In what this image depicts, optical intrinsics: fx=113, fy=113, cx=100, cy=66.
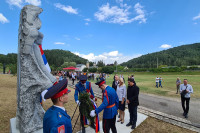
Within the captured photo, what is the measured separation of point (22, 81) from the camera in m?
3.70

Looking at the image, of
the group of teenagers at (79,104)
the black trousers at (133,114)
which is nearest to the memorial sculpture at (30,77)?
the group of teenagers at (79,104)

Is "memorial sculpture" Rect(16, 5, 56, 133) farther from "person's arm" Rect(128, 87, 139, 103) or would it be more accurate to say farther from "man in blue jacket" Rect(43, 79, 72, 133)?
"person's arm" Rect(128, 87, 139, 103)

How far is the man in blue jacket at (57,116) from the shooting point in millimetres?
1633

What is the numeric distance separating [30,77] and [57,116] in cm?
274

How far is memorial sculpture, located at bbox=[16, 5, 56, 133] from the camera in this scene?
12.2 ft

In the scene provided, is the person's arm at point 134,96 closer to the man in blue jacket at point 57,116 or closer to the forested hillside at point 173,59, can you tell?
the man in blue jacket at point 57,116

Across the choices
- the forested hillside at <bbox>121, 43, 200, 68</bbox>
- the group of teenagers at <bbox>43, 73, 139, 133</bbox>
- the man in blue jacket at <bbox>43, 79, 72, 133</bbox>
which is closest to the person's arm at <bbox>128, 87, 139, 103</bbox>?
the group of teenagers at <bbox>43, 73, 139, 133</bbox>

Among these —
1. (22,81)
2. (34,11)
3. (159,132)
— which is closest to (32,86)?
(22,81)

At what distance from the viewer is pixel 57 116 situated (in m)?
1.69

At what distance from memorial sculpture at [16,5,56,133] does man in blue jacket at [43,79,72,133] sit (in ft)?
8.17

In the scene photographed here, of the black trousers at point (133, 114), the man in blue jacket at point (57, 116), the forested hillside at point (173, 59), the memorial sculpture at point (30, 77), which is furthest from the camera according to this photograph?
the forested hillside at point (173, 59)

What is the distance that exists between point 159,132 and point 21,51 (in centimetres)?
603

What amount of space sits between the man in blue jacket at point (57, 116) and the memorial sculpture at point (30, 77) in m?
2.49

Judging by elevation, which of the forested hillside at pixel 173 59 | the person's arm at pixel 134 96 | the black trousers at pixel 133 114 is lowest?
the black trousers at pixel 133 114
